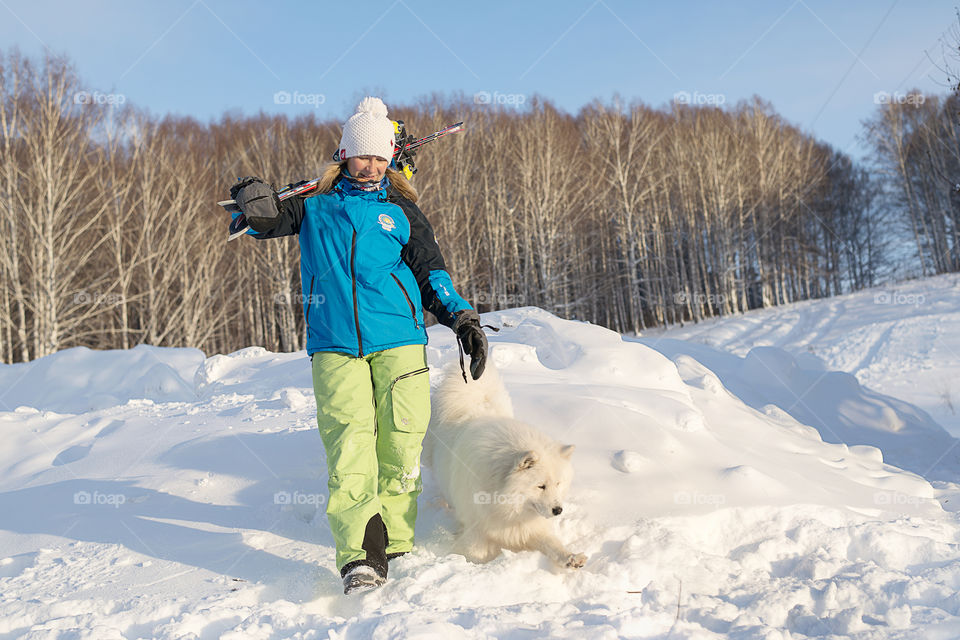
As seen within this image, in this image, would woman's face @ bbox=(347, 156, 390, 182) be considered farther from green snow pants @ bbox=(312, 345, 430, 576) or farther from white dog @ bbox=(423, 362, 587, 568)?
white dog @ bbox=(423, 362, 587, 568)

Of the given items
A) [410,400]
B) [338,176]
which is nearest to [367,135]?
[338,176]

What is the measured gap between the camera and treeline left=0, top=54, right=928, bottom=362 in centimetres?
1655

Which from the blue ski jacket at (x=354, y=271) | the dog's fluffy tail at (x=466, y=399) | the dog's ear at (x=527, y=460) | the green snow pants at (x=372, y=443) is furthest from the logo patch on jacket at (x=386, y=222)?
the dog's ear at (x=527, y=460)

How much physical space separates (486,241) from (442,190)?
2.92m

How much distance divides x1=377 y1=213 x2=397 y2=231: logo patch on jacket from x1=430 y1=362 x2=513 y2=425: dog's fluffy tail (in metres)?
1.07

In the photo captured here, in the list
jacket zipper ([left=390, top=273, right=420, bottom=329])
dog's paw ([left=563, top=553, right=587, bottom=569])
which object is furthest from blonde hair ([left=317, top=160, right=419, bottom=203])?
dog's paw ([left=563, top=553, right=587, bottom=569])

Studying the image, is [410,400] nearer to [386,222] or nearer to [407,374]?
[407,374]

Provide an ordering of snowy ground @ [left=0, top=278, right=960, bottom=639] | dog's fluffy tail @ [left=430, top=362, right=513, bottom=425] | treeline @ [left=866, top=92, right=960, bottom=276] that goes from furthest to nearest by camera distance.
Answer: treeline @ [left=866, top=92, right=960, bottom=276] → dog's fluffy tail @ [left=430, top=362, right=513, bottom=425] → snowy ground @ [left=0, top=278, right=960, bottom=639]

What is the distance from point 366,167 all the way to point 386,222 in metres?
0.28

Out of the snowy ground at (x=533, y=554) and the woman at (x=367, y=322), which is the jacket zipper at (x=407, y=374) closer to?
the woman at (x=367, y=322)

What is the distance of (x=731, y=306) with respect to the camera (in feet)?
100

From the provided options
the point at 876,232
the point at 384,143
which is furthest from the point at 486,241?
the point at 876,232

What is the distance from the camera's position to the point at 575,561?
8.79 ft

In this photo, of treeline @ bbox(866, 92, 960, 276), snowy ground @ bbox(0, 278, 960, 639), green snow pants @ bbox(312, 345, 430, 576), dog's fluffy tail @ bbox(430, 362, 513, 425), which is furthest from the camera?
treeline @ bbox(866, 92, 960, 276)
